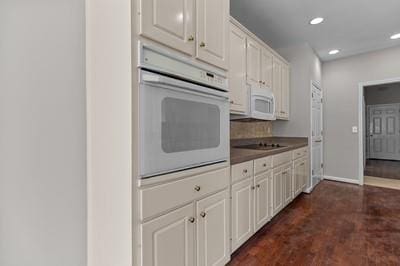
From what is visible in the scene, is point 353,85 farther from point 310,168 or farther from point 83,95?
point 83,95

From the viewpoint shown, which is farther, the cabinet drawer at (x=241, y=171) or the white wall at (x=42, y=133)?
the cabinet drawer at (x=241, y=171)

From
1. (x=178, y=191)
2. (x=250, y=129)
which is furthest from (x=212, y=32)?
(x=250, y=129)

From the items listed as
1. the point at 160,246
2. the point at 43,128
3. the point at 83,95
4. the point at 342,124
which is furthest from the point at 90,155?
the point at 342,124

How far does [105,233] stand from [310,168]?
3695 millimetres

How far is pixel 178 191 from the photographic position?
48.3 inches

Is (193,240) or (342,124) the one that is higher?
(342,124)

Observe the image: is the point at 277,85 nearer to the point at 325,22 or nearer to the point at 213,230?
the point at 325,22

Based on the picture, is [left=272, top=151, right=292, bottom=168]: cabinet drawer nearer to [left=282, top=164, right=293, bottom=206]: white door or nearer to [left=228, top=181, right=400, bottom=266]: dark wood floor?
[left=282, top=164, right=293, bottom=206]: white door

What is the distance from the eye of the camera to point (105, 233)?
3.70 ft

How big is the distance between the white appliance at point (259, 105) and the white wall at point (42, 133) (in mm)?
1779

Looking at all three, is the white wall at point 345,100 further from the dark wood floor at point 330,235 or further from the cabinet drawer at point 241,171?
the cabinet drawer at point 241,171

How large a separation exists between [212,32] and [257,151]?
1.32 m

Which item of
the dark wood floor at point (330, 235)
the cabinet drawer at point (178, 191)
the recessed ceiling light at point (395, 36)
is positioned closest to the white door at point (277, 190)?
the dark wood floor at point (330, 235)

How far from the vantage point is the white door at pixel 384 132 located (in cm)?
752
